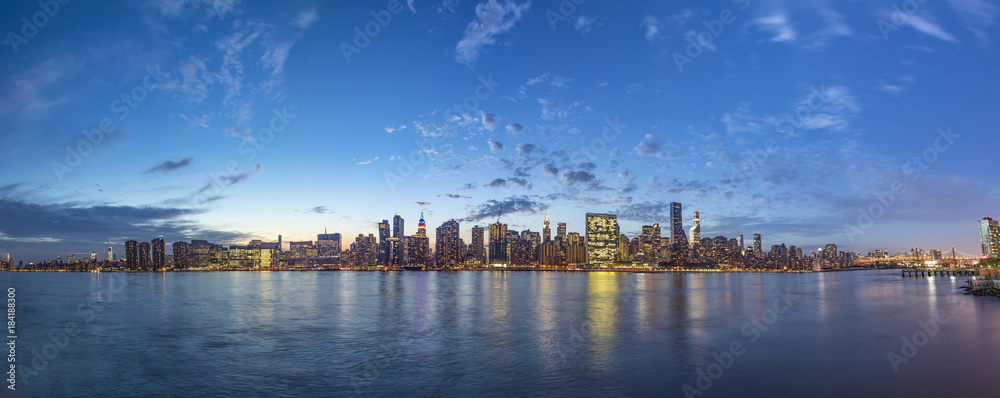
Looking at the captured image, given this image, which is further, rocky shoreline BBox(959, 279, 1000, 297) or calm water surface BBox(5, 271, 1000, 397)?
rocky shoreline BBox(959, 279, 1000, 297)

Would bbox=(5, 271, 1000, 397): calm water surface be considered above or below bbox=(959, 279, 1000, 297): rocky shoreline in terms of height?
above

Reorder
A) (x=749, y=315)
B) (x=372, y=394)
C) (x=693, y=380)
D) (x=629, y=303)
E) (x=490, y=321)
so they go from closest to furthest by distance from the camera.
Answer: (x=372, y=394)
(x=693, y=380)
(x=490, y=321)
(x=749, y=315)
(x=629, y=303)

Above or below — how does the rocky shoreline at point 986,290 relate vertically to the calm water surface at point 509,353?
below

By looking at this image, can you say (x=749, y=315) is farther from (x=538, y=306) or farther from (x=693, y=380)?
(x=693, y=380)

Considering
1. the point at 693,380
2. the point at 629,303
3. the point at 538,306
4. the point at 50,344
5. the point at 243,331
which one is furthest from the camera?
the point at 629,303

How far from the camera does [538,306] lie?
7138cm

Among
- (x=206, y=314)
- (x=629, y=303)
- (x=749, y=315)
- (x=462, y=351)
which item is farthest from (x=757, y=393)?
(x=206, y=314)

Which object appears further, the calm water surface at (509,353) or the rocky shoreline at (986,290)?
the rocky shoreline at (986,290)

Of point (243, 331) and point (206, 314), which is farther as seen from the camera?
point (206, 314)

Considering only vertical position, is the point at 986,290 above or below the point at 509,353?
below

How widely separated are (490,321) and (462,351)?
17222mm

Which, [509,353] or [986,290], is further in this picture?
[986,290]

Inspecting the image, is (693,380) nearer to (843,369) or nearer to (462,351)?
(843,369)

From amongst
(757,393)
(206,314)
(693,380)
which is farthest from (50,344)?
(757,393)
